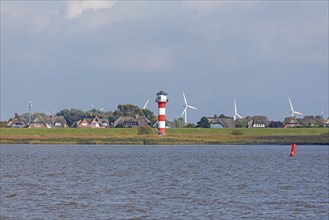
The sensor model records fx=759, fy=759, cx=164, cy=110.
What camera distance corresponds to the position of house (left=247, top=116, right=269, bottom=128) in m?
176

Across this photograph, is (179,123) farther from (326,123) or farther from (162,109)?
(162,109)

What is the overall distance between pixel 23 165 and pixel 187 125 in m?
112

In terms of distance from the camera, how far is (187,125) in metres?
169

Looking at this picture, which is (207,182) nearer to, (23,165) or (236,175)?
(236,175)

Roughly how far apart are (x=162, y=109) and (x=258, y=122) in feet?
207

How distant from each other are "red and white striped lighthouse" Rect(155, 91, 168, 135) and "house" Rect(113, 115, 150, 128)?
50.6m

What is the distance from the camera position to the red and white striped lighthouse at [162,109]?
116188 mm

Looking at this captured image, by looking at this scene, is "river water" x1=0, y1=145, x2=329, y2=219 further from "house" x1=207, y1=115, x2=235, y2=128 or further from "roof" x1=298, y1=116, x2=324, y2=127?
"roof" x1=298, y1=116, x2=324, y2=127

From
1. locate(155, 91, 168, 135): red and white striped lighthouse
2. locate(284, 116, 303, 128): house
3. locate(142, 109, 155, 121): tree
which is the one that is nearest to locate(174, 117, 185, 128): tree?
locate(142, 109, 155, 121): tree

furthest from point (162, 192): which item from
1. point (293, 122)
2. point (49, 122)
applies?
point (49, 122)

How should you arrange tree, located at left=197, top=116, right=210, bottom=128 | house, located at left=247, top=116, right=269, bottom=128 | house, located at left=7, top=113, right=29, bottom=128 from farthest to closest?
1. house, located at left=247, top=116, right=269, bottom=128
2. house, located at left=7, top=113, right=29, bottom=128
3. tree, located at left=197, top=116, right=210, bottom=128

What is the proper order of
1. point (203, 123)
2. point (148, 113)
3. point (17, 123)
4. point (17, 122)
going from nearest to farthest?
point (203, 123), point (17, 123), point (17, 122), point (148, 113)

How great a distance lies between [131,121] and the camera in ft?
569

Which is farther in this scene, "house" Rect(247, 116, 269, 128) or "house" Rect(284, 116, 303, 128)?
"house" Rect(247, 116, 269, 128)
